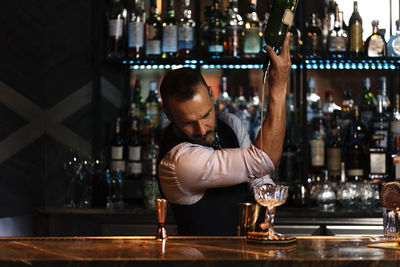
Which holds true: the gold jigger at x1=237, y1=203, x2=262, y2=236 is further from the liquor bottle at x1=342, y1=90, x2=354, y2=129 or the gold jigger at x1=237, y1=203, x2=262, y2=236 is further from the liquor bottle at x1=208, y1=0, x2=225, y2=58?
the liquor bottle at x1=342, y1=90, x2=354, y2=129

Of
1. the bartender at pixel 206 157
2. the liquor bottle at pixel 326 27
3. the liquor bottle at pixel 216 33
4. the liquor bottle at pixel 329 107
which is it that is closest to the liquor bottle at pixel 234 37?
the liquor bottle at pixel 216 33

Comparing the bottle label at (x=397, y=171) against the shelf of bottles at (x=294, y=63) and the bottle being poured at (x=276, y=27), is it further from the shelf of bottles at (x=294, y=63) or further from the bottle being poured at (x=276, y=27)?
the bottle being poured at (x=276, y=27)

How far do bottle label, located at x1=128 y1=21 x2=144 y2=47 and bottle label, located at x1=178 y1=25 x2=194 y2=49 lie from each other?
8.0 inches

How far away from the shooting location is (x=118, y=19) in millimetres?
3572

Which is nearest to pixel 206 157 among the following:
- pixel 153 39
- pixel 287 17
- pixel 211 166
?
pixel 211 166

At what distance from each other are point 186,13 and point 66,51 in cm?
66

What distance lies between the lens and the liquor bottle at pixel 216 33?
349 cm

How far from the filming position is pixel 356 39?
11.5 feet

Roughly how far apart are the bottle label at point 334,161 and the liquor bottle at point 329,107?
216 millimetres

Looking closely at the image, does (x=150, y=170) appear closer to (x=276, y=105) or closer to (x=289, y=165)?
(x=289, y=165)

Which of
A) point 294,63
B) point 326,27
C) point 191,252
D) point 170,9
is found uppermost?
point 170,9

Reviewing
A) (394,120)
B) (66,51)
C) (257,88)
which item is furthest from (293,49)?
(66,51)

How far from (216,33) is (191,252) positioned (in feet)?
7.10

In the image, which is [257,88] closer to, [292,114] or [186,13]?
[292,114]
